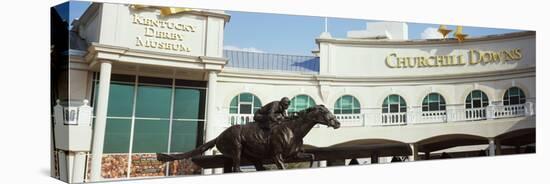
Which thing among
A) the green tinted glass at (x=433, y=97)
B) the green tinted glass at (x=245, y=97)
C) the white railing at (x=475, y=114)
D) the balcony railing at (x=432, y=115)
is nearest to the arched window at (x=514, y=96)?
the balcony railing at (x=432, y=115)

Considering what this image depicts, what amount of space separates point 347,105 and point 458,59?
3.28 metres

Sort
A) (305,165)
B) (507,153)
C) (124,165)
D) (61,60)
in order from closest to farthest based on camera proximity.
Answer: (61,60) < (124,165) < (305,165) < (507,153)

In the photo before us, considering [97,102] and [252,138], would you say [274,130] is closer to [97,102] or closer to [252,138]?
[252,138]

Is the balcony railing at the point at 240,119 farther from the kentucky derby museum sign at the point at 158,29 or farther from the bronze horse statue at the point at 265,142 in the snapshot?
the kentucky derby museum sign at the point at 158,29

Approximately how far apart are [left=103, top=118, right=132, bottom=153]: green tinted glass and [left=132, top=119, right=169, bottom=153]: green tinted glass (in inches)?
6.1

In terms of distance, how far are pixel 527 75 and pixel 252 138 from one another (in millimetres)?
7988

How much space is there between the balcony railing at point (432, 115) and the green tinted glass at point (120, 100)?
4.44 meters

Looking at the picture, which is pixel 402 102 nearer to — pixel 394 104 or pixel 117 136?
pixel 394 104

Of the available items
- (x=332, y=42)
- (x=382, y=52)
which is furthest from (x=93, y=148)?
(x=382, y=52)

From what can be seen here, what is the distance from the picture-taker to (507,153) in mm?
12930

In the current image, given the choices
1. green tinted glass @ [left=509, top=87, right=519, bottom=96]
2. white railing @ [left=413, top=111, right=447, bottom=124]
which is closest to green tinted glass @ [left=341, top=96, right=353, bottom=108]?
white railing @ [left=413, top=111, right=447, bottom=124]

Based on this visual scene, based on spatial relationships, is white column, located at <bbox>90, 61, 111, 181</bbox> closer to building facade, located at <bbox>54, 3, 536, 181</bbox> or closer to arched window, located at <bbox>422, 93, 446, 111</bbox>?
building facade, located at <bbox>54, 3, 536, 181</bbox>

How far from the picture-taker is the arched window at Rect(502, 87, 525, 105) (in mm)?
12867

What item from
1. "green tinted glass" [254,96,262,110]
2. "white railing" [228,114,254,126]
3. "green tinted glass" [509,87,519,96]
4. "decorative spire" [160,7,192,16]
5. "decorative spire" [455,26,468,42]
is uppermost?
"decorative spire" [455,26,468,42]
